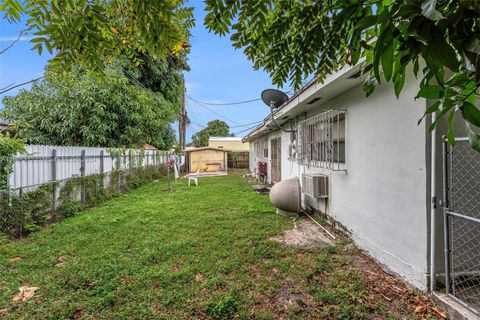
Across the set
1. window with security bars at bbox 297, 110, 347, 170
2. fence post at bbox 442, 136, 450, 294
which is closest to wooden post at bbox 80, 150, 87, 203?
window with security bars at bbox 297, 110, 347, 170

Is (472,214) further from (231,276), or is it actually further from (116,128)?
(116,128)

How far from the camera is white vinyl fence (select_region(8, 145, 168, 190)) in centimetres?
522

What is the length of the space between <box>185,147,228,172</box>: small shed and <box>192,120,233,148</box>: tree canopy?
96.4ft

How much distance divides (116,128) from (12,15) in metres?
12.8

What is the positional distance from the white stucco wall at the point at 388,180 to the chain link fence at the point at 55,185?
5.99 meters

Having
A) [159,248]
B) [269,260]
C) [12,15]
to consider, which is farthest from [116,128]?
[12,15]

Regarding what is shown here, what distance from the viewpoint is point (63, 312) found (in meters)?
2.64

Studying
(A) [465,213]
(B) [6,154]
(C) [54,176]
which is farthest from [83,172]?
(A) [465,213]

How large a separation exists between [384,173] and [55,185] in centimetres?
678

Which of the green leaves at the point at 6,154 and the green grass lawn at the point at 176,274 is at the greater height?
the green leaves at the point at 6,154

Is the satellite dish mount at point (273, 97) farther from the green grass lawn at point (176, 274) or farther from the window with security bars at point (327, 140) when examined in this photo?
the green grass lawn at point (176, 274)

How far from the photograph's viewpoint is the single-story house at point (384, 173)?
276cm

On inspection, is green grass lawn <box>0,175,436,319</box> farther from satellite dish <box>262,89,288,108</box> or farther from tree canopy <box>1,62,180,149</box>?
tree canopy <box>1,62,180,149</box>

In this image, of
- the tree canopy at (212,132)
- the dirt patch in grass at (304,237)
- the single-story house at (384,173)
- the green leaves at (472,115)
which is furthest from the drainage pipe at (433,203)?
the tree canopy at (212,132)
